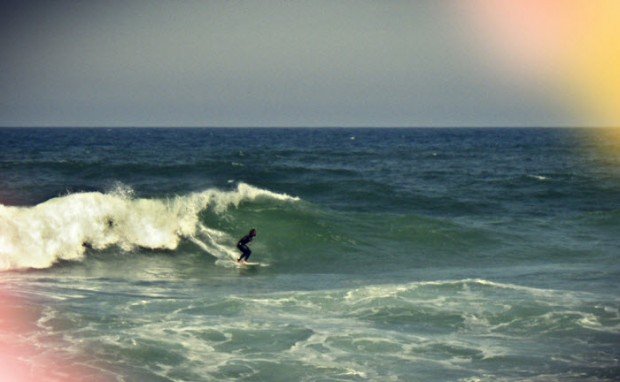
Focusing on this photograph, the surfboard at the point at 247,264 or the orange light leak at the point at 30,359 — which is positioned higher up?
the orange light leak at the point at 30,359

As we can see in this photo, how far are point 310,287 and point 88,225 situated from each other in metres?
9.41

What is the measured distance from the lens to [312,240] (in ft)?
89.4

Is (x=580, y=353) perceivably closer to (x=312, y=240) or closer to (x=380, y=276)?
(x=380, y=276)

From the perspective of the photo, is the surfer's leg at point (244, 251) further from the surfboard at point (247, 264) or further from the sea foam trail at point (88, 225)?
the sea foam trail at point (88, 225)

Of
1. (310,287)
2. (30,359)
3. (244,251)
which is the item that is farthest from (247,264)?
(30,359)

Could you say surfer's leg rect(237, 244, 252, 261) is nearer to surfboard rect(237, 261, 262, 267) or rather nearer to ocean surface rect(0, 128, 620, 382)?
surfboard rect(237, 261, 262, 267)

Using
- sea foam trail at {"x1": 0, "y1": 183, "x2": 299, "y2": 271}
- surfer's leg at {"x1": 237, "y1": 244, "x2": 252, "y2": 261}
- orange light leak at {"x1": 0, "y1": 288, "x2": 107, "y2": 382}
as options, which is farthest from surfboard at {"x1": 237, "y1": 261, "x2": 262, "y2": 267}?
orange light leak at {"x1": 0, "y1": 288, "x2": 107, "y2": 382}

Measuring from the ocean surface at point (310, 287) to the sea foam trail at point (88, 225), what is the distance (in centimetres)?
7

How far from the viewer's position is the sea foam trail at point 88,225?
22.8m

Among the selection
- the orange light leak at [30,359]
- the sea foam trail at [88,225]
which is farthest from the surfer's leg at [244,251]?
the orange light leak at [30,359]

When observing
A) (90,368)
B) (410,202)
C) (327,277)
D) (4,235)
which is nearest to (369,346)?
(90,368)

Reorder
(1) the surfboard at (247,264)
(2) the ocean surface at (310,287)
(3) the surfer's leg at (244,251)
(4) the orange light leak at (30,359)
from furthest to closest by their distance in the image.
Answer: (3) the surfer's leg at (244,251) < (1) the surfboard at (247,264) < (2) the ocean surface at (310,287) < (4) the orange light leak at (30,359)

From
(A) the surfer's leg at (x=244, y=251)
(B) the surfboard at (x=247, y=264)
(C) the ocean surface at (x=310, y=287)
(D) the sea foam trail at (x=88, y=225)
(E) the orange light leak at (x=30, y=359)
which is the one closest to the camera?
(E) the orange light leak at (x=30, y=359)

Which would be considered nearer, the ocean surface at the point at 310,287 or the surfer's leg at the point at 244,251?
the ocean surface at the point at 310,287
